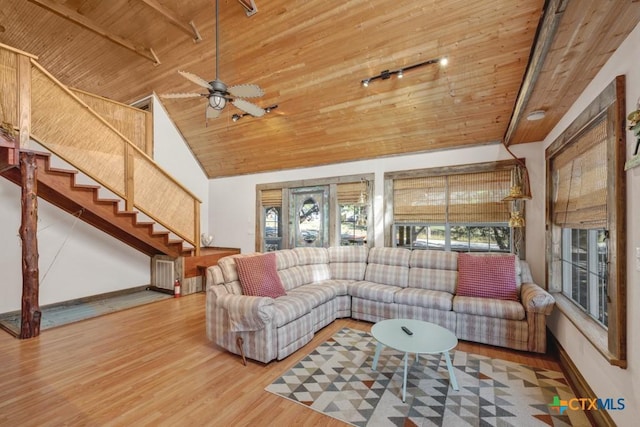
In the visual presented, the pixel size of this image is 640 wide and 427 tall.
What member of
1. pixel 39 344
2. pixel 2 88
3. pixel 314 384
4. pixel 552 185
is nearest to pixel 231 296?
pixel 314 384

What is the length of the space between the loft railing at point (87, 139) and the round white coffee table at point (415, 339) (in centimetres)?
390

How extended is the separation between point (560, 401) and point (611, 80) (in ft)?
7.95

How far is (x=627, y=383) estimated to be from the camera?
172cm

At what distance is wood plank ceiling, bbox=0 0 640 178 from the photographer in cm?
248

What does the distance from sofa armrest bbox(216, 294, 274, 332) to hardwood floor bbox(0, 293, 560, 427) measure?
40 cm

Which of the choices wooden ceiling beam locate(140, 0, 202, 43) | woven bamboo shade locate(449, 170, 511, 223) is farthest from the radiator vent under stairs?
woven bamboo shade locate(449, 170, 511, 223)

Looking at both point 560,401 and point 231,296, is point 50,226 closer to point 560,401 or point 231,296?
point 231,296

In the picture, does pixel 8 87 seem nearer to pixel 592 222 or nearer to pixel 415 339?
pixel 415 339

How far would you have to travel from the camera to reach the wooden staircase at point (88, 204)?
143 inches

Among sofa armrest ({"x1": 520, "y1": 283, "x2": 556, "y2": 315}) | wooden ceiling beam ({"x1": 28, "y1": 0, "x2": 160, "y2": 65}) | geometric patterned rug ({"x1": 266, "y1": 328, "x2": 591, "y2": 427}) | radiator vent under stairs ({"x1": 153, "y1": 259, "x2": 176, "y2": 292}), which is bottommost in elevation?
geometric patterned rug ({"x1": 266, "y1": 328, "x2": 591, "y2": 427})

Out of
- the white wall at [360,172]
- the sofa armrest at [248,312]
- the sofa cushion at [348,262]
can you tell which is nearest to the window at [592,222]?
the white wall at [360,172]

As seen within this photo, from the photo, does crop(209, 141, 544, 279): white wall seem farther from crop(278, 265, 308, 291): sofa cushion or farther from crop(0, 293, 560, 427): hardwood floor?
crop(0, 293, 560, 427): hardwood floor

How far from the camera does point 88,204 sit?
4.01 metres

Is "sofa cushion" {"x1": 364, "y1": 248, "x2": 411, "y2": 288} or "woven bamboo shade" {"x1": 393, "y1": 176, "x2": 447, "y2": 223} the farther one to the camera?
"woven bamboo shade" {"x1": 393, "y1": 176, "x2": 447, "y2": 223}
